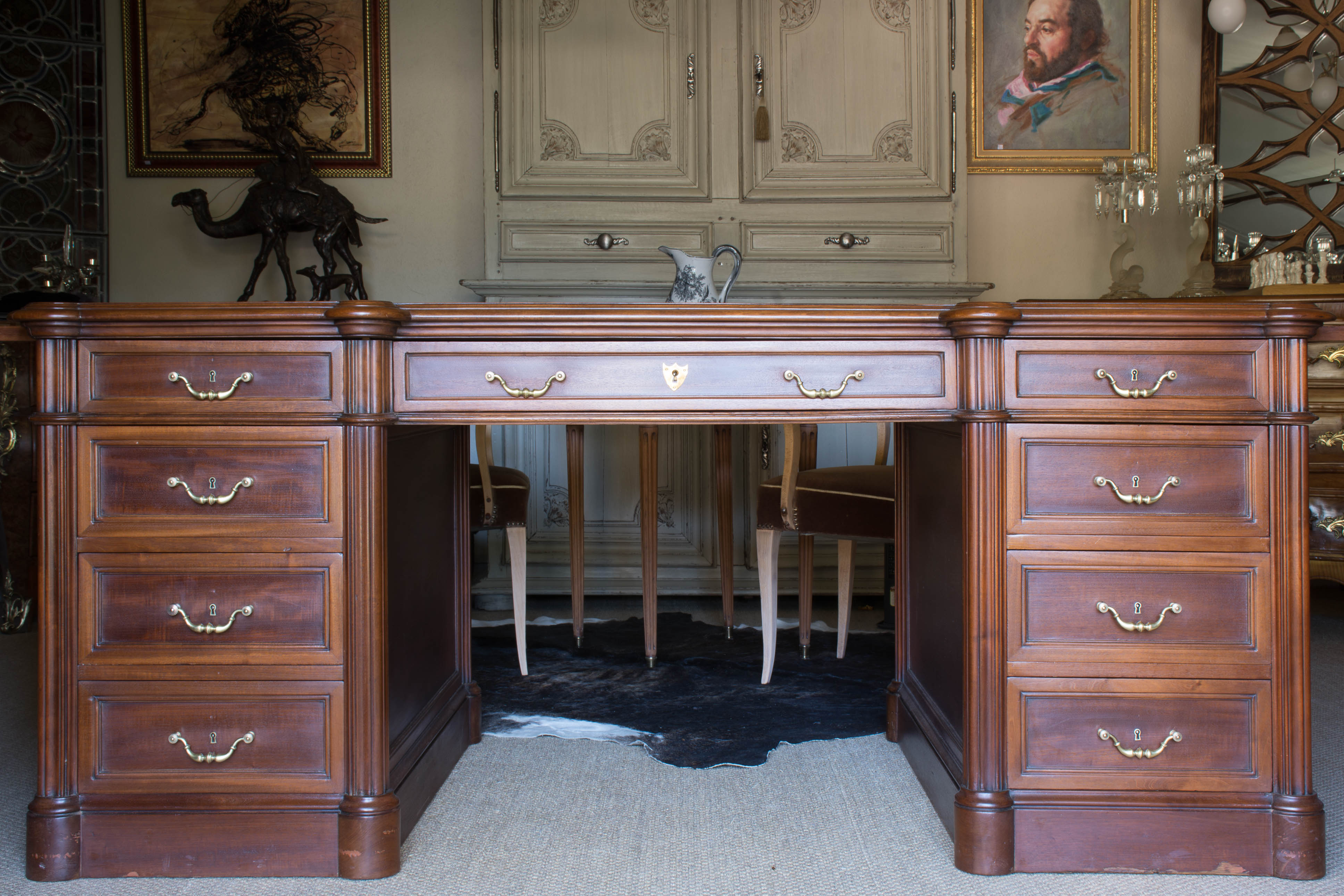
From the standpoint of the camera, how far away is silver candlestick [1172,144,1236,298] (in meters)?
2.92

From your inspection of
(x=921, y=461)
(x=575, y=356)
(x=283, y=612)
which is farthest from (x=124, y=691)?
(x=921, y=461)

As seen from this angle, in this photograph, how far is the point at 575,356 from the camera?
56.4 inches

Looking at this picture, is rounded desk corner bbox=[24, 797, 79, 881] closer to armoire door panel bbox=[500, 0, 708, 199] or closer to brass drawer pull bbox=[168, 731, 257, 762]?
brass drawer pull bbox=[168, 731, 257, 762]

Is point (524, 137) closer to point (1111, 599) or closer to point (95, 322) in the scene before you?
point (95, 322)

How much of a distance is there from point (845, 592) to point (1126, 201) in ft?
5.69

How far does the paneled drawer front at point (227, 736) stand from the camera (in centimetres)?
140

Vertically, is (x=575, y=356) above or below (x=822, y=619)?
above

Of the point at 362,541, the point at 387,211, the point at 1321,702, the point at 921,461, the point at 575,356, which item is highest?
the point at 387,211

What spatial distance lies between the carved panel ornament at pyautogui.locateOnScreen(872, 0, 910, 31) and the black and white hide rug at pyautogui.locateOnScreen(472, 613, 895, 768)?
2258mm

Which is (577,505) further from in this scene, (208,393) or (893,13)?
(893,13)

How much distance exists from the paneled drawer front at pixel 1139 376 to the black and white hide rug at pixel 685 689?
98 cm

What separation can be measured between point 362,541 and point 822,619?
213cm

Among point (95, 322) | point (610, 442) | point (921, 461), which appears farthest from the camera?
point (610, 442)

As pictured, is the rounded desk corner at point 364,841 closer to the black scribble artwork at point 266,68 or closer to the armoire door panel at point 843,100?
the armoire door panel at point 843,100
